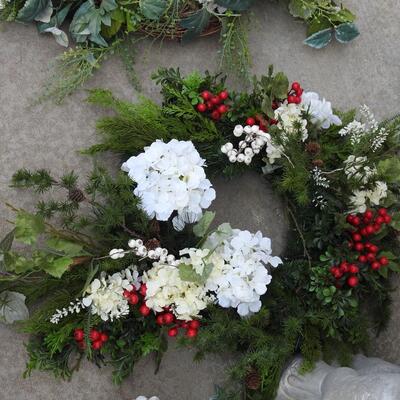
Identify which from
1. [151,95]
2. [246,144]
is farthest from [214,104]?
[151,95]

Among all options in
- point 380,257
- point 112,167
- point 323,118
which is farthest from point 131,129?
point 380,257

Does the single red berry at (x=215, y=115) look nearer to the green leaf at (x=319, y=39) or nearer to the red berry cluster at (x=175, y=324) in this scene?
the green leaf at (x=319, y=39)

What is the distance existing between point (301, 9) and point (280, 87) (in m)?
0.32

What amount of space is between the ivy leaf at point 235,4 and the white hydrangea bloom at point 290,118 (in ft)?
1.14

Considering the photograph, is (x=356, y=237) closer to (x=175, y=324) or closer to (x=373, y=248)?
(x=373, y=248)

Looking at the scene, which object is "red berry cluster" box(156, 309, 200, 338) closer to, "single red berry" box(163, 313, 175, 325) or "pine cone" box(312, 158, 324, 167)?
"single red berry" box(163, 313, 175, 325)

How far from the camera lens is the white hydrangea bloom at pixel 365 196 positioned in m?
1.62

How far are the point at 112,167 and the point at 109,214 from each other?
0.29 m

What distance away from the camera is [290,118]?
1634 mm

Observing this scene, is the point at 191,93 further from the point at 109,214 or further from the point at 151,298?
the point at 151,298

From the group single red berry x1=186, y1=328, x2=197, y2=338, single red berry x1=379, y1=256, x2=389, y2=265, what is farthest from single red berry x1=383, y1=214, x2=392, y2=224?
single red berry x1=186, y1=328, x2=197, y2=338

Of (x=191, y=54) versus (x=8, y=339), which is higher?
(x=191, y=54)

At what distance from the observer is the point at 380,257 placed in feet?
5.38

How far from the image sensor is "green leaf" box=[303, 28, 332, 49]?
1.85 m
